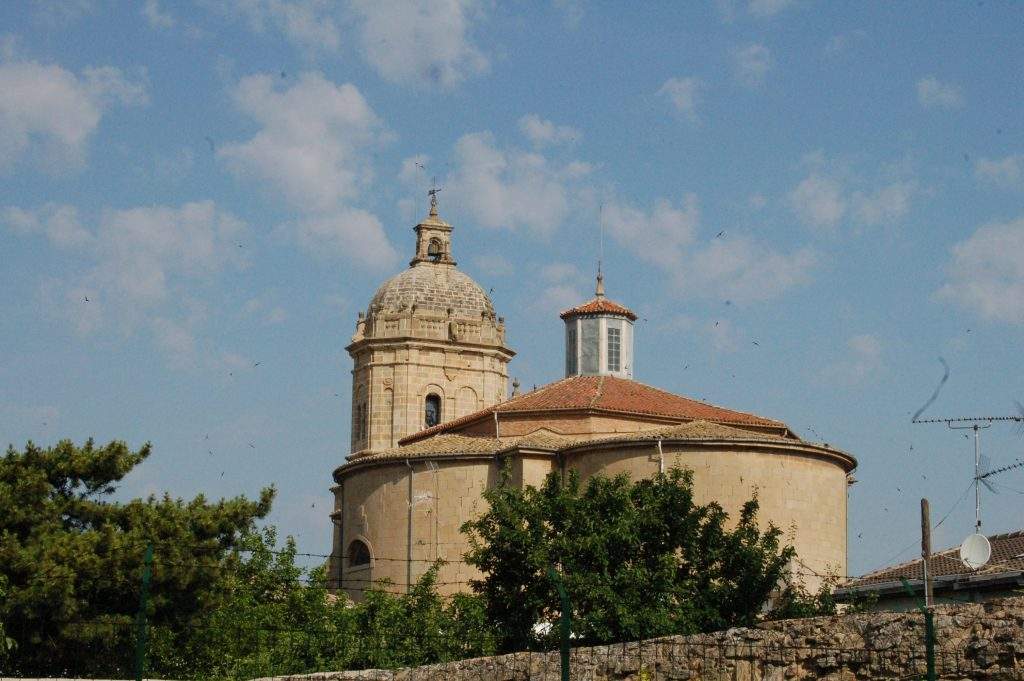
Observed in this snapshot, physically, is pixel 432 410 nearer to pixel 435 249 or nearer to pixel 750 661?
pixel 435 249

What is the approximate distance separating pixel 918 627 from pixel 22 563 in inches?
655

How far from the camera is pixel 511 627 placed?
2914cm

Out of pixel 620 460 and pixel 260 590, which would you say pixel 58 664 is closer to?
pixel 260 590

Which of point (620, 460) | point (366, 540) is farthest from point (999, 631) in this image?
point (366, 540)

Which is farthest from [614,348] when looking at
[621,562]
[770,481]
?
[621,562]

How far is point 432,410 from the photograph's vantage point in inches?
2388

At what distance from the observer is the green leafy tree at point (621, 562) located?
28.0 metres

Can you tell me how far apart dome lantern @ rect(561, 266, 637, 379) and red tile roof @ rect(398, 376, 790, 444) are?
46.0 inches

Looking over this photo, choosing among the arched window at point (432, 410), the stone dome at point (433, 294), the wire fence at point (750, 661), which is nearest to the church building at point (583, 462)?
the arched window at point (432, 410)

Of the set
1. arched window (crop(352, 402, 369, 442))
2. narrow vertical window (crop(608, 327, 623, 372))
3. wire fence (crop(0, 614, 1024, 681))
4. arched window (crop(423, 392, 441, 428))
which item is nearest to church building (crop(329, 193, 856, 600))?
narrow vertical window (crop(608, 327, 623, 372))

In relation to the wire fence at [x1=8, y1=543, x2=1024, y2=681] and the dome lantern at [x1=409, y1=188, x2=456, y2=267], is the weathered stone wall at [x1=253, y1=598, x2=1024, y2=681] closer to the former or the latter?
the wire fence at [x1=8, y1=543, x2=1024, y2=681]

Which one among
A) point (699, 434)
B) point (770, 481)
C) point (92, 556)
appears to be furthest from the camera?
point (699, 434)

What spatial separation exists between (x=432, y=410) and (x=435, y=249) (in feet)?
24.0

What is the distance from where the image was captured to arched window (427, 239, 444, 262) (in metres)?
64.5
